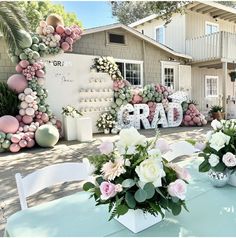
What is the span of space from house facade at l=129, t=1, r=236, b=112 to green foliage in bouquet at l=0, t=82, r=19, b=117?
7.74 m

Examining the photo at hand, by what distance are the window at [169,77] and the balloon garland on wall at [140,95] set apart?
1.14 m

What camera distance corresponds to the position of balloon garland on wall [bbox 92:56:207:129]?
8805mm

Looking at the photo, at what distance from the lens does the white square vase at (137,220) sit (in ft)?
3.97

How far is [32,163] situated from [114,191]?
4.38 metres

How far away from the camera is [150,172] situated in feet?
3.72

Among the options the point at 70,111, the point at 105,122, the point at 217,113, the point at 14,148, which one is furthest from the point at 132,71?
the point at 14,148

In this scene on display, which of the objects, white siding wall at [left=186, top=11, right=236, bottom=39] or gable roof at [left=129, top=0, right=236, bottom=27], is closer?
gable roof at [left=129, top=0, right=236, bottom=27]

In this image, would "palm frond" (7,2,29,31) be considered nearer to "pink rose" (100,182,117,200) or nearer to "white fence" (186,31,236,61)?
"pink rose" (100,182,117,200)

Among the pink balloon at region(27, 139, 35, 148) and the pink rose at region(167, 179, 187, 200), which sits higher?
the pink rose at region(167, 179, 187, 200)

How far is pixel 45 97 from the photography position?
7219mm

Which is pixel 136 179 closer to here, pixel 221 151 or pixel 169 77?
pixel 221 151

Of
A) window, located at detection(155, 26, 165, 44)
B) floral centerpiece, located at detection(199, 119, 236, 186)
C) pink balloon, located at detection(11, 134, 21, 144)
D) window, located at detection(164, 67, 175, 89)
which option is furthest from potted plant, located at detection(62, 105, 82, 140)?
window, located at detection(155, 26, 165, 44)

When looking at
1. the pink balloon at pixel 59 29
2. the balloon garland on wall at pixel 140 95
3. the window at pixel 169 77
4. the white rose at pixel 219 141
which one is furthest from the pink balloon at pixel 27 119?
the window at pixel 169 77

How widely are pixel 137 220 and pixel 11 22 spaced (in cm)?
559
